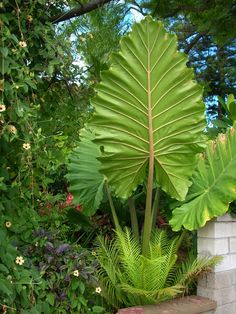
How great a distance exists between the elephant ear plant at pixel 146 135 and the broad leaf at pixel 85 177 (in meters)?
0.49

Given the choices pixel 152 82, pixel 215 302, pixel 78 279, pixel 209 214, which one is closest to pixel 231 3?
pixel 152 82

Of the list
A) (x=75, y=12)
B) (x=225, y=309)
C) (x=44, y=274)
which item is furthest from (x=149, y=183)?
(x=75, y=12)

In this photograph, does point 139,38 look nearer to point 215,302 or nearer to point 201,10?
point 215,302

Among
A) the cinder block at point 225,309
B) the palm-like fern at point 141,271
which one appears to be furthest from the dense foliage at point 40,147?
the cinder block at point 225,309

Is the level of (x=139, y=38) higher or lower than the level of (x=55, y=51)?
higher

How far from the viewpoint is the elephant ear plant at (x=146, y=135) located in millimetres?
2516

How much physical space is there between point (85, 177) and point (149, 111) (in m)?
0.88

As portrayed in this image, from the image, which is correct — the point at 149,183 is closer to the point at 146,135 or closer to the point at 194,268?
the point at 146,135

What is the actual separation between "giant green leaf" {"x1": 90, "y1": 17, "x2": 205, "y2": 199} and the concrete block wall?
360 mm

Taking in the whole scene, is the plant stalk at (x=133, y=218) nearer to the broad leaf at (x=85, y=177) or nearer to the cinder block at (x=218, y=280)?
the broad leaf at (x=85, y=177)

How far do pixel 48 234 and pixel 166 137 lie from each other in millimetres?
930

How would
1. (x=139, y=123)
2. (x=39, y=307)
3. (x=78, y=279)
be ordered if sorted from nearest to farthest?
(x=39, y=307) → (x=78, y=279) → (x=139, y=123)

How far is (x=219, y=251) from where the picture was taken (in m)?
2.84

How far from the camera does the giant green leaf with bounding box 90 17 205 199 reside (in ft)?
8.26
